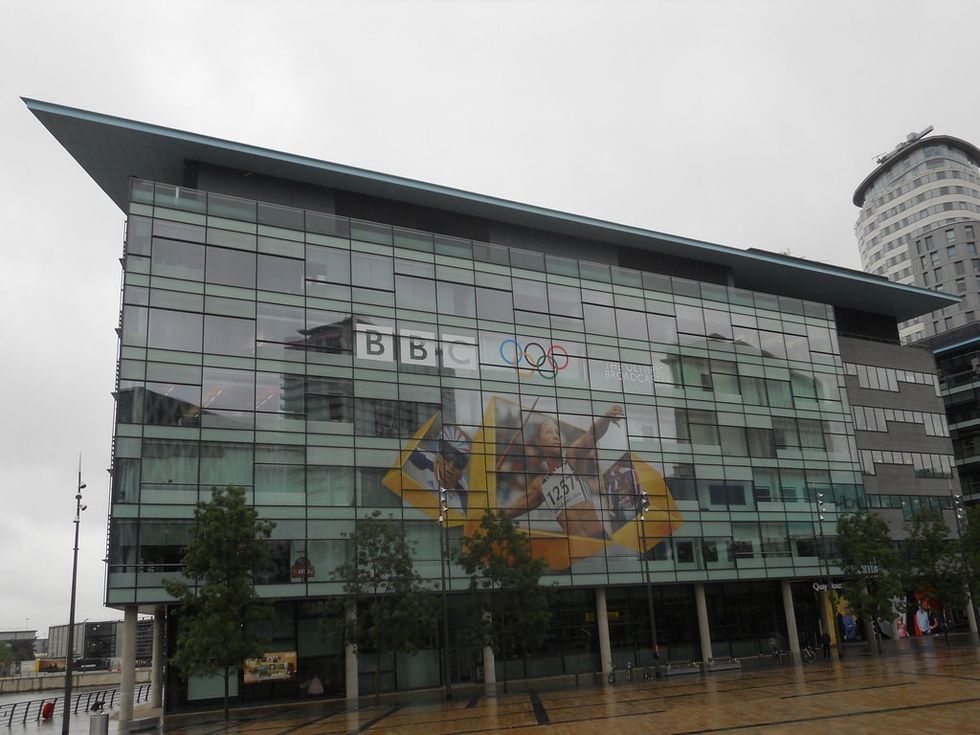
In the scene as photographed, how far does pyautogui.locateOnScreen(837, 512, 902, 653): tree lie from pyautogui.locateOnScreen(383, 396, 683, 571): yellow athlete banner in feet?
32.1

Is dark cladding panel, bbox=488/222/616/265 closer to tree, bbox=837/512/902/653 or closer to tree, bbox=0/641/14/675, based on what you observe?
tree, bbox=837/512/902/653

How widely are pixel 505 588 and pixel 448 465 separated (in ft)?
25.5

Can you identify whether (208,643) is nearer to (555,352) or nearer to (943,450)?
(555,352)

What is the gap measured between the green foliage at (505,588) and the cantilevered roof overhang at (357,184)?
19438mm

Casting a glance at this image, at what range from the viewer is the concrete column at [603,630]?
156 feet

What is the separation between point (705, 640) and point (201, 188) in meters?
38.4

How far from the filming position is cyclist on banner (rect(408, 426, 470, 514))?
43656 millimetres

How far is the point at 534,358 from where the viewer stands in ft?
160

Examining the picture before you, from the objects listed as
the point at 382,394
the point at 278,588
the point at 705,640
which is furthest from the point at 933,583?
the point at 278,588

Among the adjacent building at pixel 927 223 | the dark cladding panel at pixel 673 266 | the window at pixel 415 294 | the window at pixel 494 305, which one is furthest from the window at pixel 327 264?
the adjacent building at pixel 927 223

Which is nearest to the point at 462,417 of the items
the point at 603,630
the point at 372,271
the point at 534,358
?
the point at 534,358

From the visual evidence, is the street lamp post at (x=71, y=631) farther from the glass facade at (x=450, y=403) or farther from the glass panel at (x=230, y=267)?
the glass panel at (x=230, y=267)

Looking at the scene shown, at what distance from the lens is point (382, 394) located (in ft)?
143

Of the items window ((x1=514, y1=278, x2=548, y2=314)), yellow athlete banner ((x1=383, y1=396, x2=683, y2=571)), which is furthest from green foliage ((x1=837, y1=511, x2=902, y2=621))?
window ((x1=514, y1=278, x2=548, y2=314))
